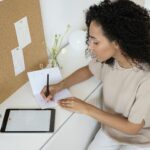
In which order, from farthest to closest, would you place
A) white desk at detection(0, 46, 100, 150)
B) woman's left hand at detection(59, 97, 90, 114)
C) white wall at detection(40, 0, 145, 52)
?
white wall at detection(40, 0, 145, 52) → woman's left hand at detection(59, 97, 90, 114) → white desk at detection(0, 46, 100, 150)

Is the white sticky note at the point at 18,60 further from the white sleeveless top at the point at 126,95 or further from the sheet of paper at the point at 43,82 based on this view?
the white sleeveless top at the point at 126,95

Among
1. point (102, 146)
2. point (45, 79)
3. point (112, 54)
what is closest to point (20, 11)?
point (45, 79)

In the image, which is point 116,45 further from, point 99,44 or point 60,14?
point 60,14

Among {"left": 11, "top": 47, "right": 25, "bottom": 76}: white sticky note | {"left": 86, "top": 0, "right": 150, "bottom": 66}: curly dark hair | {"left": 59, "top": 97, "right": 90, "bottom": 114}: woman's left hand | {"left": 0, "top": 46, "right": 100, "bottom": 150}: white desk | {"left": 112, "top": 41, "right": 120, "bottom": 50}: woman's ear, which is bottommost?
{"left": 0, "top": 46, "right": 100, "bottom": 150}: white desk

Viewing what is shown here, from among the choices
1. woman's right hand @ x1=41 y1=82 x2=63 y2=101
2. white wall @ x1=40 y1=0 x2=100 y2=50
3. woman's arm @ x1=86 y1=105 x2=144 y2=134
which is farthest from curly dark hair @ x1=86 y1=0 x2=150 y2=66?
white wall @ x1=40 y1=0 x2=100 y2=50

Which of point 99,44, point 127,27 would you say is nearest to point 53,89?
point 99,44

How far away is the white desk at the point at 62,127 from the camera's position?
111 centimetres

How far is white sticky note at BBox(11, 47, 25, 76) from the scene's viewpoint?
1309mm

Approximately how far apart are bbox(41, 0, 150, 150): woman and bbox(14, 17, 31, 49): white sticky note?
0.81ft

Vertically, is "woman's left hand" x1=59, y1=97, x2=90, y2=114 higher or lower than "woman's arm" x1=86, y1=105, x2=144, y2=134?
higher

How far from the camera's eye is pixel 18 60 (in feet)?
4.40

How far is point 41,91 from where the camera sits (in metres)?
1.33

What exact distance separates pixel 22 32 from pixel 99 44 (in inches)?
14.9

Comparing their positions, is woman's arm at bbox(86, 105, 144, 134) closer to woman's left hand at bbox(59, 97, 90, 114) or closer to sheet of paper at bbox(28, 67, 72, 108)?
woman's left hand at bbox(59, 97, 90, 114)
